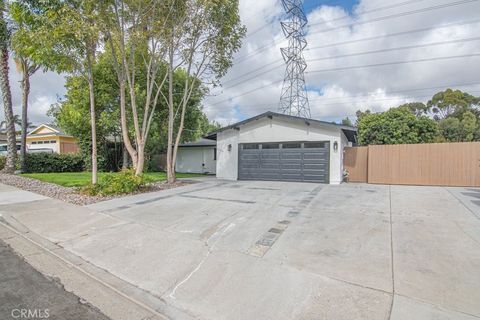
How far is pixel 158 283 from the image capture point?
3.34 metres

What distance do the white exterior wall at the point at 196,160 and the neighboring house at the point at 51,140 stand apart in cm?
1123

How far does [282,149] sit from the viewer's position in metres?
13.4

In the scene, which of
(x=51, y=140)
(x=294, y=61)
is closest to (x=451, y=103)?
(x=294, y=61)

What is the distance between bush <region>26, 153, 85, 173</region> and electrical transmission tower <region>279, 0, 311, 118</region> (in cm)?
1677

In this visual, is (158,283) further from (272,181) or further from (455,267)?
(272,181)

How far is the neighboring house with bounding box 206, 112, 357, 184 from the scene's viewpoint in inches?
485

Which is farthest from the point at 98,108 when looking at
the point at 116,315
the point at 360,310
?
the point at 360,310

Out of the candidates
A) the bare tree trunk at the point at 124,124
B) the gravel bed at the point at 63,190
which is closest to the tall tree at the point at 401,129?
the gravel bed at the point at 63,190

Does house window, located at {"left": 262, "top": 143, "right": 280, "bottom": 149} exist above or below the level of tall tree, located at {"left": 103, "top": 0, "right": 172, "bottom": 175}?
below

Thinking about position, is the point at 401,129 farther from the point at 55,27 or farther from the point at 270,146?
the point at 55,27

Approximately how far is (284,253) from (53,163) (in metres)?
18.4

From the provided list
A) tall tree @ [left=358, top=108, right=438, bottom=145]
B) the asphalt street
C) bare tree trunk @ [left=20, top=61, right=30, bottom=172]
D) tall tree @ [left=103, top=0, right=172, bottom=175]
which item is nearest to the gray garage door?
tall tree @ [left=103, top=0, right=172, bottom=175]

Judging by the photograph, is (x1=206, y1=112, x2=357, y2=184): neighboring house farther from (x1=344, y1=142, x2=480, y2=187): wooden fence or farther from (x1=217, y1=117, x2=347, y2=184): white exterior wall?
(x1=344, y1=142, x2=480, y2=187): wooden fence

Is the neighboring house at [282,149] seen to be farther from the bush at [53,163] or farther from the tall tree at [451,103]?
the tall tree at [451,103]
